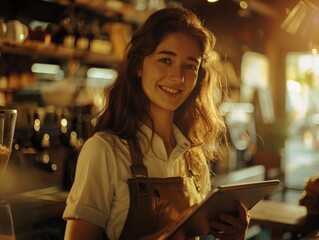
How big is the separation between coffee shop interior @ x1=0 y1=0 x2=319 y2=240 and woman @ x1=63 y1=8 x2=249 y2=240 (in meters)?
0.19

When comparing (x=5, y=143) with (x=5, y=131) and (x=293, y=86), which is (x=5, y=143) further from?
(x=293, y=86)

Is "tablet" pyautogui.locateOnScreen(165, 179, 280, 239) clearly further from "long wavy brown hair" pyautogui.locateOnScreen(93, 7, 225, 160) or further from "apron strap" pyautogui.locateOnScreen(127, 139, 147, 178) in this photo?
"long wavy brown hair" pyautogui.locateOnScreen(93, 7, 225, 160)

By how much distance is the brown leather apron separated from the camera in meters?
1.63

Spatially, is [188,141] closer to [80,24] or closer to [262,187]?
[262,187]

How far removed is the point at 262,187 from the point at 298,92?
6.64m

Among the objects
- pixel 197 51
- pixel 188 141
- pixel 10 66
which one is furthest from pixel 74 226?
pixel 10 66

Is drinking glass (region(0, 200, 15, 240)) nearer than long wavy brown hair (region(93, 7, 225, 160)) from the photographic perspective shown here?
Yes

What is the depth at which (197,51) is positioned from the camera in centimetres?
181

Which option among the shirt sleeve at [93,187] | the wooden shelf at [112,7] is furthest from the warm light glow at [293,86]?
the shirt sleeve at [93,187]

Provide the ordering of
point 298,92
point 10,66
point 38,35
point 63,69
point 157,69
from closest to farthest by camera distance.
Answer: point 157,69, point 38,35, point 10,66, point 63,69, point 298,92

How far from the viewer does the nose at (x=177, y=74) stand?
1.72 metres

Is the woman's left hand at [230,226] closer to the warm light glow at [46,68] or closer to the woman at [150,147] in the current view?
the woman at [150,147]

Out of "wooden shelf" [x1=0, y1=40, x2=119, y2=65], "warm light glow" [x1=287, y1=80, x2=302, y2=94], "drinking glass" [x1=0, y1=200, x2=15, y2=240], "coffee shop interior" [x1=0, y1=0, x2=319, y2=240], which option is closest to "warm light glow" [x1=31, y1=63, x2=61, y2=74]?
"coffee shop interior" [x1=0, y1=0, x2=319, y2=240]

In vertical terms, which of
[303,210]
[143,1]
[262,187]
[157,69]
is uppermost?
[143,1]
